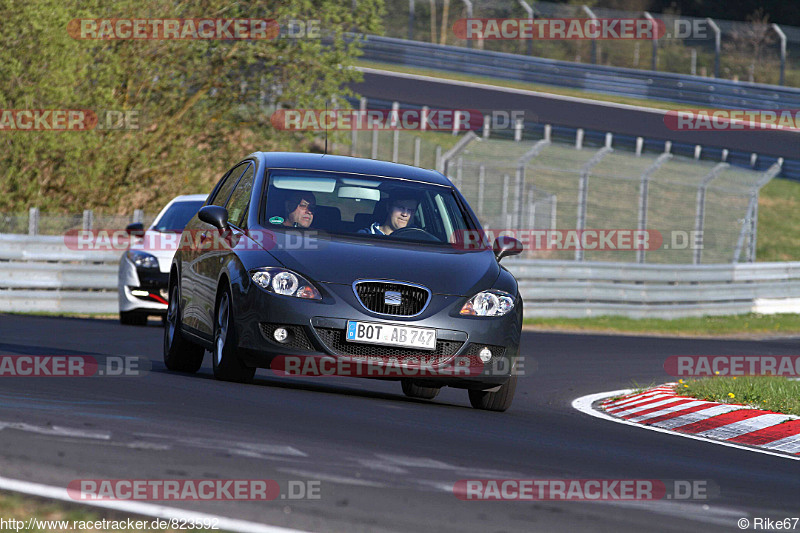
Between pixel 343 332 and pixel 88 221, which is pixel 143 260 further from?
pixel 343 332

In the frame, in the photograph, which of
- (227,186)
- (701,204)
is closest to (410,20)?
(701,204)

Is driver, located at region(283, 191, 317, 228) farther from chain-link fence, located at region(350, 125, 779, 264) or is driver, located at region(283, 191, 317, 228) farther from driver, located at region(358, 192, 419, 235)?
chain-link fence, located at region(350, 125, 779, 264)

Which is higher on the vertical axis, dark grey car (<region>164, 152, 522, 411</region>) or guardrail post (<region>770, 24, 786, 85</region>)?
dark grey car (<region>164, 152, 522, 411</region>)

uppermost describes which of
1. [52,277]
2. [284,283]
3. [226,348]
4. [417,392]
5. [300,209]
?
[300,209]

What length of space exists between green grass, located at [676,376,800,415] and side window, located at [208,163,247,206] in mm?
4058

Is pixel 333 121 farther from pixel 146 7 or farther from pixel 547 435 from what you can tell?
pixel 547 435

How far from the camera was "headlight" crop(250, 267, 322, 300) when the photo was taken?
878 cm

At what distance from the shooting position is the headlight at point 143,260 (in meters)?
17.6

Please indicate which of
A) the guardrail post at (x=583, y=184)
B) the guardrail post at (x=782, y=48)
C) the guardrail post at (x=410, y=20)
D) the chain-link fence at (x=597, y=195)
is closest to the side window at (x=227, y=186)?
the chain-link fence at (x=597, y=195)

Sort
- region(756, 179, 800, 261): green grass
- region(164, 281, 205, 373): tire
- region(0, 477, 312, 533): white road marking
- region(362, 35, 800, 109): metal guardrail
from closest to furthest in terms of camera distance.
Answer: region(0, 477, 312, 533): white road marking < region(164, 281, 205, 373): tire < region(756, 179, 800, 261): green grass < region(362, 35, 800, 109): metal guardrail

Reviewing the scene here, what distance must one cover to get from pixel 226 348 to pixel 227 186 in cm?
223

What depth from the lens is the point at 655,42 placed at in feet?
141

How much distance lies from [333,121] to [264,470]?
24.0 m

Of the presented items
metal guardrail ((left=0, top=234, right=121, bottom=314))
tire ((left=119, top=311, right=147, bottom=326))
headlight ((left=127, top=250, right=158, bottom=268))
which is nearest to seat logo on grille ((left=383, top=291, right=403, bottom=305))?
headlight ((left=127, top=250, right=158, bottom=268))
